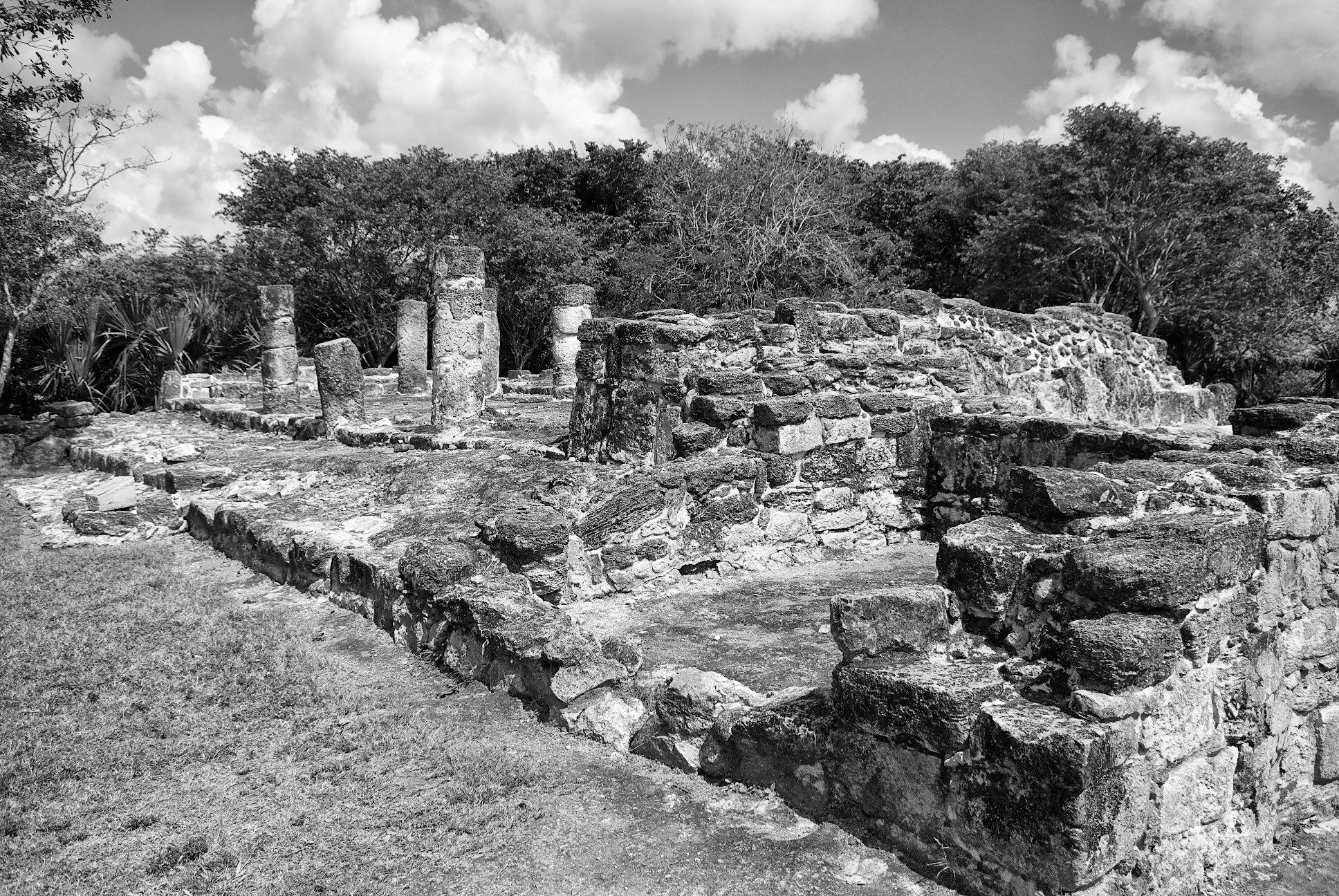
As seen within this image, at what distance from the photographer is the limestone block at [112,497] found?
29.7 feet

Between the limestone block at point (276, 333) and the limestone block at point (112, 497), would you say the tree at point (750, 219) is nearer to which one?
the limestone block at point (276, 333)

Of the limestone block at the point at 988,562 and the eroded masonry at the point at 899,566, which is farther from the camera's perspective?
the limestone block at the point at 988,562

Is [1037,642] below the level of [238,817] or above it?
above

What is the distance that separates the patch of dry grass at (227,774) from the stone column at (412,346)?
15.3 metres

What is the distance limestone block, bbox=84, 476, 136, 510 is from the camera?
29.7 feet

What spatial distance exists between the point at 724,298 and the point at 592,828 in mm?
21456

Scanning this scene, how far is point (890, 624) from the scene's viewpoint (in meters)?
3.19

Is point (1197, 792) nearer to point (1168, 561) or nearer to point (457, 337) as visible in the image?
point (1168, 561)

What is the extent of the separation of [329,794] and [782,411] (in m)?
3.95

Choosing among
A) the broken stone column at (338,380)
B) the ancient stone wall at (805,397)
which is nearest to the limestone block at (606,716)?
the ancient stone wall at (805,397)

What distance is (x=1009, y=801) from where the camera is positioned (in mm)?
2609

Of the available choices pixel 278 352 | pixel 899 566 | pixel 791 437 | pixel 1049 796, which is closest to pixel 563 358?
pixel 278 352

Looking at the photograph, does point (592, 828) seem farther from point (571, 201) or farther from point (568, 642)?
point (571, 201)

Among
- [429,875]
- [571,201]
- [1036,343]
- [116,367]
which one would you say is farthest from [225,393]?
[429,875]
